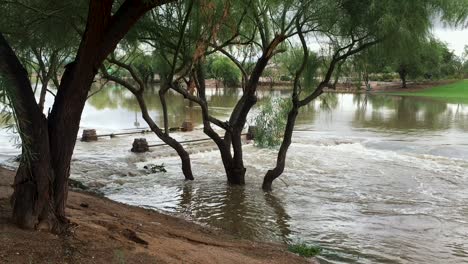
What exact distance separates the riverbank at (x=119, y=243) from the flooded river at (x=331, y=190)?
1.22m

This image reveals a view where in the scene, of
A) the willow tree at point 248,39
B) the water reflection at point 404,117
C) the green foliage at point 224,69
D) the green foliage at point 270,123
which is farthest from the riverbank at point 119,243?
the green foliage at point 224,69

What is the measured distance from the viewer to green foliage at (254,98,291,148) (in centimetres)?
1752

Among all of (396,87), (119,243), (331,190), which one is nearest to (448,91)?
(396,87)

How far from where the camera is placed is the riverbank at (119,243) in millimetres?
4039

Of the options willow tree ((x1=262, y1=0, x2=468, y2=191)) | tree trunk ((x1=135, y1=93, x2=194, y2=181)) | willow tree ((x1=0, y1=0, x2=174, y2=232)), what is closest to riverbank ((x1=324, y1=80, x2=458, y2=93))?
tree trunk ((x1=135, y1=93, x2=194, y2=181))

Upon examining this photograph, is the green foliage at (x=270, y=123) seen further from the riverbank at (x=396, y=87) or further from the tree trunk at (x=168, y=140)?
the riverbank at (x=396, y=87)

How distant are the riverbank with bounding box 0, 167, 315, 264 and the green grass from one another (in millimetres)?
172

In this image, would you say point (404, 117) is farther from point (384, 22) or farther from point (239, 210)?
point (239, 210)

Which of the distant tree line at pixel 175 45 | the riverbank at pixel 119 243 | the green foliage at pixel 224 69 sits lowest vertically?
the riverbank at pixel 119 243

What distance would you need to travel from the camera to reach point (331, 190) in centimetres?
1195

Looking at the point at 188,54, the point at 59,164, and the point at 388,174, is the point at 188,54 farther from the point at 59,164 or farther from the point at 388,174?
the point at 388,174

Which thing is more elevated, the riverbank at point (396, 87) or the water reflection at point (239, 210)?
the riverbank at point (396, 87)

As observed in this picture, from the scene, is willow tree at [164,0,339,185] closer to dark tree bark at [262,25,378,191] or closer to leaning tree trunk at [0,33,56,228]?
dark tree bark at [262,25,378,191]

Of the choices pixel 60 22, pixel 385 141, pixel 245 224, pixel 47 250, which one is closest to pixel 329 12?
pixel 245 224
